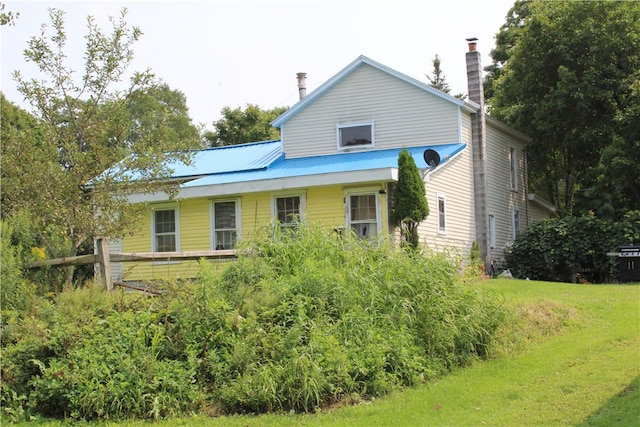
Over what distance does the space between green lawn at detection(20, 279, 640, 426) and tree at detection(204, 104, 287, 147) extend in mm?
29545

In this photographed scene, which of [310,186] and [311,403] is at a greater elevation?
[310,186]

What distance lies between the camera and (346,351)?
27.0 feet

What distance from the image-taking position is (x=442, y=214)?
20.1 metres

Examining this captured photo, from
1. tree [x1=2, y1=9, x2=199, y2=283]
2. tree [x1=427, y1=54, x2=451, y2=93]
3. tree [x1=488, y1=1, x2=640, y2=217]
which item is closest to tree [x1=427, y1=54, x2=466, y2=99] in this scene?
tree [x1=427, y1=54, x2=451, y2=93]

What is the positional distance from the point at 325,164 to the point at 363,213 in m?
2.87

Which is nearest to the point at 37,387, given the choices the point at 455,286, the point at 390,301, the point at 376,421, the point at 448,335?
the point at 376,421

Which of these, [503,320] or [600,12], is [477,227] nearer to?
[600,12]

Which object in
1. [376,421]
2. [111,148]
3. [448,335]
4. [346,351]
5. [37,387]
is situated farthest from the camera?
[111,148]

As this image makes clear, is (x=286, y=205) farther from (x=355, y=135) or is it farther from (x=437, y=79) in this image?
(x=437, y=79)

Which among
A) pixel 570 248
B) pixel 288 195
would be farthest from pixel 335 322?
pixel 570 248

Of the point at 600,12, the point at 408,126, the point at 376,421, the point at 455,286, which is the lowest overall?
the point at 376,421

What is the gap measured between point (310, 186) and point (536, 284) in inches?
237

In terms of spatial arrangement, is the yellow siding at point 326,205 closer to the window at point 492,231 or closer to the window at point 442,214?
the window at point 442,214

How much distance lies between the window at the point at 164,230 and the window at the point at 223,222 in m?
1.24
